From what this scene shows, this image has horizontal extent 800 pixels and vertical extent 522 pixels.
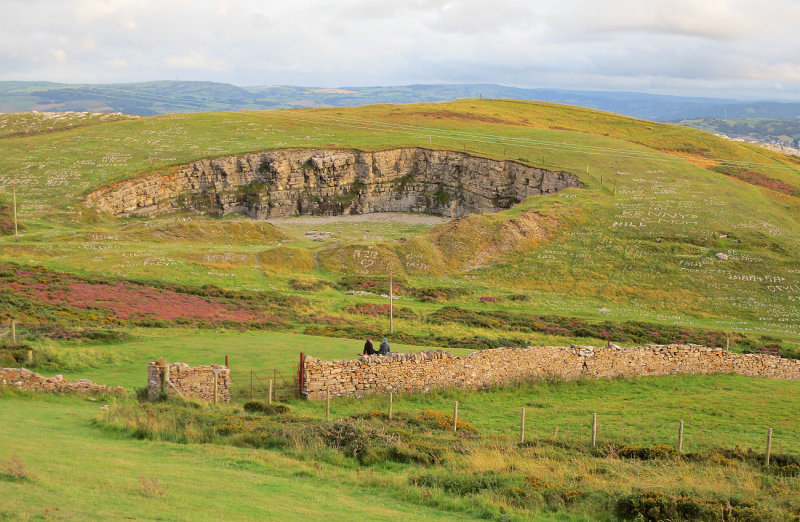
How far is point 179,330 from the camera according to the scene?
42000 millimetres

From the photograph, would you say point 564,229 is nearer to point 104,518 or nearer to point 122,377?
point 122,377

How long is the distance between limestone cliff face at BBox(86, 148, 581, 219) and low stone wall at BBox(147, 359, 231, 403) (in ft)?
250

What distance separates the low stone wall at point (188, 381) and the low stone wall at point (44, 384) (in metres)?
1.76

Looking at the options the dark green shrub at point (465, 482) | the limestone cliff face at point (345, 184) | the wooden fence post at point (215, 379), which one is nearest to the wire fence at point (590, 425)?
the wooden fence post at point (215, 379)

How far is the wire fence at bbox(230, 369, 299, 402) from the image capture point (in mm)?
27609

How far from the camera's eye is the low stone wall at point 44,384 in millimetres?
25266

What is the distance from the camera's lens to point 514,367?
104 ft

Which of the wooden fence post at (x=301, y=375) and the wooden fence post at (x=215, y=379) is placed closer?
the wooden fence post at (x=215, y=379)

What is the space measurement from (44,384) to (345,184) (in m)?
85.6

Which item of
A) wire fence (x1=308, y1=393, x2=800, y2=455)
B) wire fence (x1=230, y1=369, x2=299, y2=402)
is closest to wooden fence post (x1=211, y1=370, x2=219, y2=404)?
wire fence (x1=230, y1=369, x2=299, y2=402)

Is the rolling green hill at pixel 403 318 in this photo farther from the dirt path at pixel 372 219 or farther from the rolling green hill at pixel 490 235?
the dirt path at pixel 372 219

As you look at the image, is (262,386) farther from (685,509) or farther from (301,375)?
(685,509)

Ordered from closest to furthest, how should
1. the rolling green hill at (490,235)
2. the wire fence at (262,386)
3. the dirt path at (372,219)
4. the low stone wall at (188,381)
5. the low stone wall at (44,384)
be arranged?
the low stone wall at (44,384) → the low stone wall at (188,381) → the wire fence at (262,386) → the rolling green hill at (490,235) → the dirt path at (372,219)

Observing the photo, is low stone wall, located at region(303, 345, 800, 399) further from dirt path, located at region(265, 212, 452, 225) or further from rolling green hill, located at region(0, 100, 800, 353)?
dirt path, located at region(265, 212, 452, 225)
